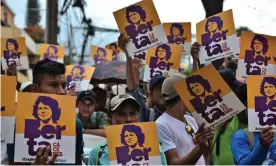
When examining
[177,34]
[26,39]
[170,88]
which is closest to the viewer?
[170,88]

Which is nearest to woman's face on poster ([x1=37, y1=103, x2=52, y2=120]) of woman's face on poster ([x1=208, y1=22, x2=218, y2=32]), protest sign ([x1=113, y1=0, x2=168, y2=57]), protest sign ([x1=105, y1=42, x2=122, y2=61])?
protest sign ([x1=113, y1=0, x2=168, y2=57])

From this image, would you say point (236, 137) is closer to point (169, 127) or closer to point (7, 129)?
point (169, 127)

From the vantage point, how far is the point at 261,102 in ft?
10.6

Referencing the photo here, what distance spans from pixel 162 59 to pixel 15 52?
200cm

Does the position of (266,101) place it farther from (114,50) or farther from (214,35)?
(114,50)

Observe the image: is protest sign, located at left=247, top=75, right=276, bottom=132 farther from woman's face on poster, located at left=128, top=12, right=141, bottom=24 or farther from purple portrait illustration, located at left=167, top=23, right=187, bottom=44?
purple portrait illustration, located at left=167, top=23, right=187, bottom=44

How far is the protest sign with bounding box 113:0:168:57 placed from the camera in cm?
453

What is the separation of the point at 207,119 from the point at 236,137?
465 millimetres

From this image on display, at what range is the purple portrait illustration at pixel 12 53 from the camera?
6.79 metres

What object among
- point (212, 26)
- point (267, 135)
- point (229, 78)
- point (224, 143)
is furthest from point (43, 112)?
point (212, 26)

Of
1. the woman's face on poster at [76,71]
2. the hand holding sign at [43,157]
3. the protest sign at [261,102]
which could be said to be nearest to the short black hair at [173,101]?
the protest sign at [261,102]

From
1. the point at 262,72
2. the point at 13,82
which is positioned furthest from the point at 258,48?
the point at 13,82

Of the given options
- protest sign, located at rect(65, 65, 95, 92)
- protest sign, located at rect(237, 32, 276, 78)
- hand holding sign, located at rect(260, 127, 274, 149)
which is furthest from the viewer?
protest sign, located at rect(65, 65, 95, 92)

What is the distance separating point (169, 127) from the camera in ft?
10.9
